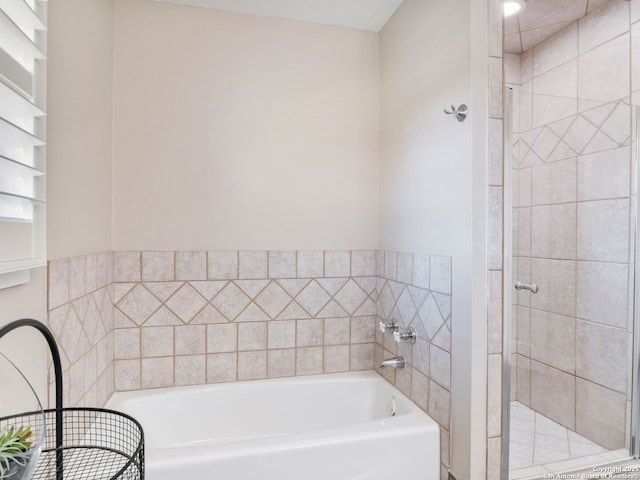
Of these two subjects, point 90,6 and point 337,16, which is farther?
point 337,16

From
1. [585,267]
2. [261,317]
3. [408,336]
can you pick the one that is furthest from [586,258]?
[261,317]

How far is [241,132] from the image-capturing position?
7.00ft

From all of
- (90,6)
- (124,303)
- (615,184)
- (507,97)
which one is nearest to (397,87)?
(507,97)

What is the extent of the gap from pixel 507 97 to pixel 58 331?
187 centimetres

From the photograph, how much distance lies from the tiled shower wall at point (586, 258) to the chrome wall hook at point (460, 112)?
466 millimetres

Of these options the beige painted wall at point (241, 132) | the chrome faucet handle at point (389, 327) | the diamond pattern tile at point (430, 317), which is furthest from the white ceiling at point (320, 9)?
the chrome faucet handle at point (389, 327)

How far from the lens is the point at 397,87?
6.84ft

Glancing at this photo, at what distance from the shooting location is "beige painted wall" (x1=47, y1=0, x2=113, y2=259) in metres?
1.28

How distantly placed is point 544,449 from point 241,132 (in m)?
2.14

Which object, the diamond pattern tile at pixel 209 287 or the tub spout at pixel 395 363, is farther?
the diamond pattern tile at pixel 209 287

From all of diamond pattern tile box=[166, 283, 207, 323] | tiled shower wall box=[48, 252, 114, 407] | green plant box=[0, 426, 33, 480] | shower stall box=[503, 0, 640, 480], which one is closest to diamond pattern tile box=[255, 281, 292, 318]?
diamond pattern tile box=[166, 283, 207, 323]

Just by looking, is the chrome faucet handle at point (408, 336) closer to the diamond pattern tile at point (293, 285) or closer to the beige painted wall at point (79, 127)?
the diamond pattern tile at point (293, 285)

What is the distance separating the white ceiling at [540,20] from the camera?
6.30 ft

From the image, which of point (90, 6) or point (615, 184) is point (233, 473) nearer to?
point (90, 6)
